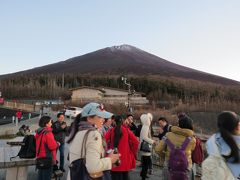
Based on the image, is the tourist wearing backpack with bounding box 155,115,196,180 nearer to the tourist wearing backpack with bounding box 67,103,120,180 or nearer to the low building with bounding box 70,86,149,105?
the tourist wearing backpack with bounding box 67,103,120,180

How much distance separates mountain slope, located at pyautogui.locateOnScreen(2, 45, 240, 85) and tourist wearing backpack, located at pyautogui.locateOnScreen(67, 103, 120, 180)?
350 feet

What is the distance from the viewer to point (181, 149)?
414 centimetres

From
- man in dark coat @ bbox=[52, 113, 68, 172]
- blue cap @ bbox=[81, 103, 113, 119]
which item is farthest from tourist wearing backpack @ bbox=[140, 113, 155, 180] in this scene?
blue cap @ bbox=[81, 103, 113, 119]

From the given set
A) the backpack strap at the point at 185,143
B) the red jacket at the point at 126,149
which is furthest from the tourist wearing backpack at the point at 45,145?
the backpack strap at the point at 185,143

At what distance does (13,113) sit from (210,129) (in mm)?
25796

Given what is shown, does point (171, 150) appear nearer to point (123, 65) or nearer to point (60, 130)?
point (60, 130)

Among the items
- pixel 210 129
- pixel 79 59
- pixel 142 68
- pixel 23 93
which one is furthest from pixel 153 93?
pixel 79 59

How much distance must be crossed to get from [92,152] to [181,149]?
5.09ft

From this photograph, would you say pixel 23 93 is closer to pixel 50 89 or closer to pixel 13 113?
pixel 50 89

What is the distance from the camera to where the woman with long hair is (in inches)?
199

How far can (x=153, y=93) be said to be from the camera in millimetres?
67625

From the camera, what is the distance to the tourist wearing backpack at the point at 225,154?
278cm

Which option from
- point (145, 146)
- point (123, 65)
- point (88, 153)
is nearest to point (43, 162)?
point (145, 146)

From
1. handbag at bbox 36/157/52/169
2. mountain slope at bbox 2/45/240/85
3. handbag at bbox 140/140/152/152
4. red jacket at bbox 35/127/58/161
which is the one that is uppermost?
mountain slope at bbox 2/45/240/85
